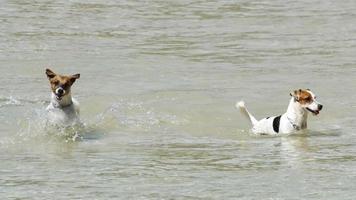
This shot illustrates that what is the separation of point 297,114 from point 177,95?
2986 millimetres

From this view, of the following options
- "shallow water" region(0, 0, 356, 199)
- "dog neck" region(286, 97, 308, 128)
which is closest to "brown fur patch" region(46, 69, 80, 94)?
"shallow water" region(0, 0, 356, 199)

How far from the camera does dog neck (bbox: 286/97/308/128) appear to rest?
12.0 m

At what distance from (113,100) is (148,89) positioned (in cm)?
86

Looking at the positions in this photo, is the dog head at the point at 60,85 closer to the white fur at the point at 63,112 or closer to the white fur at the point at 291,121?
the white fur at the point at 63,112

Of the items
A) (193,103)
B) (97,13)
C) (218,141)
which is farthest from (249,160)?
(97,13)

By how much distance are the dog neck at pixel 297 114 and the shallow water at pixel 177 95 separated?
6.8 inches

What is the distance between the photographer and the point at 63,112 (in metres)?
11.9

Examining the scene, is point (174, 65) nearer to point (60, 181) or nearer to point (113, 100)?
point (113, 100)

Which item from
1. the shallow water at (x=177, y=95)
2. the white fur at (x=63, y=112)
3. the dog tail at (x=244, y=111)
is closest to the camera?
the shallow water at (x=177, y=95)

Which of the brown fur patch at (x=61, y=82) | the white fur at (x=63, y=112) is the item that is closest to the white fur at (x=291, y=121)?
the white fur at (x=63, y=112)

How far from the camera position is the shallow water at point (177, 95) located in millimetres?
9148

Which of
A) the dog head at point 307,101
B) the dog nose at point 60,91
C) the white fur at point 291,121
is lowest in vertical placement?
the white fur at point 291,121

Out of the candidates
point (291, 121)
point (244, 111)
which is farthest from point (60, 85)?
point (291, 121)

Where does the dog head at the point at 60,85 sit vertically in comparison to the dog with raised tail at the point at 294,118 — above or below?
above
